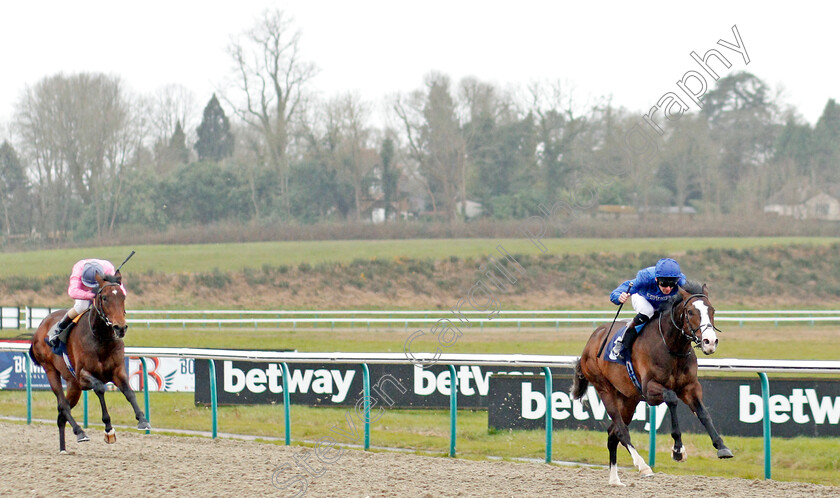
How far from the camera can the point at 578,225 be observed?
3941cm

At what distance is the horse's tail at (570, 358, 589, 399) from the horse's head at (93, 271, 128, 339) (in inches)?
Answer: 155

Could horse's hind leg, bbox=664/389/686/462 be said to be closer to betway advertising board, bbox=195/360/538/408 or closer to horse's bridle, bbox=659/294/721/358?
horse's bridle, bbox=659/294/721/358

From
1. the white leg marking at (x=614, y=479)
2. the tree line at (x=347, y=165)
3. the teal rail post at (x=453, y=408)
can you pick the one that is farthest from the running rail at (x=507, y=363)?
the tree line at (x=347, y=165)

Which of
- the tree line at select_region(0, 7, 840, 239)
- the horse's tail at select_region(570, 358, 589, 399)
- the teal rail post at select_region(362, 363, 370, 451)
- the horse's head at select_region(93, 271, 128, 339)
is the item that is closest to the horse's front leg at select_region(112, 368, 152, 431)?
the horse's head at select_region(93, 271, 128, 339)

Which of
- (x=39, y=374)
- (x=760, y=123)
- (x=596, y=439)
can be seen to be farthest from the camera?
(x=760, y=123)

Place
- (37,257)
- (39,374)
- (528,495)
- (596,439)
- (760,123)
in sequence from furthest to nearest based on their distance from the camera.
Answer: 1. (760,123)
2. (37,257)
3. (39,374)
4. (596,439)
5. (528,495)

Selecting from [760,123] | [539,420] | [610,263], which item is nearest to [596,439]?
[539,420]

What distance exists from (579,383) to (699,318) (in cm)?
195

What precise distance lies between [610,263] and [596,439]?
26.9 meters

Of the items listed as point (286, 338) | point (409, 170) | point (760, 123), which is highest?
point (760, 123)

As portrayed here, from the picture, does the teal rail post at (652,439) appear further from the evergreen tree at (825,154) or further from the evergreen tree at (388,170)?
the evergreen tree at (825,154)

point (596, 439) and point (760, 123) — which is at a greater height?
point (760, 123)

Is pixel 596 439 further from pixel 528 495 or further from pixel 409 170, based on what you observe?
pixel 409 170

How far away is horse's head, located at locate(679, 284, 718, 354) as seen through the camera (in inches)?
213
